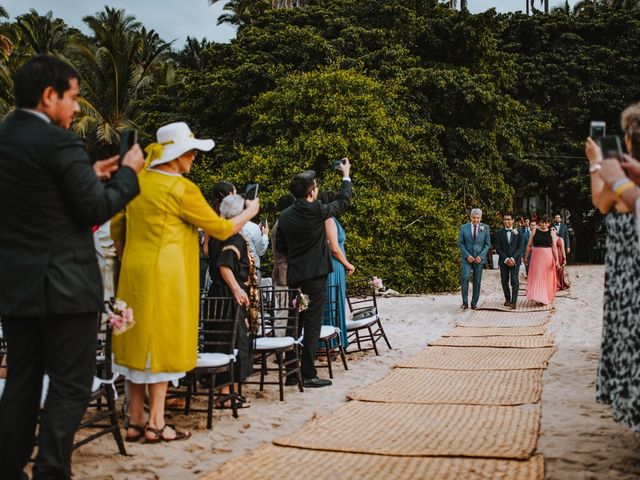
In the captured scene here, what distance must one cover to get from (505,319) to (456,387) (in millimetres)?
6208

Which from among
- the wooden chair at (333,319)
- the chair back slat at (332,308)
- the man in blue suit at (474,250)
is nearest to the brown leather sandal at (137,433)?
the wooden chair at (333,319)

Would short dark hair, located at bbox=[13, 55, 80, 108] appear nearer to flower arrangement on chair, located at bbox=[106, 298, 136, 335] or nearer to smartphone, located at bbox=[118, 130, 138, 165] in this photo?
smartphone, located at bbox=[118, 130, 138, 165]

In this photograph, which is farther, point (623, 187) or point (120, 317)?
point (120, 317)

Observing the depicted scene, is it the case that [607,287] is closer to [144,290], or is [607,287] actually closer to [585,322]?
[144,290]

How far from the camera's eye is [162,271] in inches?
171

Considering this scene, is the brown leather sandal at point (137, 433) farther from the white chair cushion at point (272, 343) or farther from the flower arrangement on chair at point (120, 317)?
the white chair cushion at point (272, 343)

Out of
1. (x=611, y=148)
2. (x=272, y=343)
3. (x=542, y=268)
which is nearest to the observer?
(x=611, y=148)

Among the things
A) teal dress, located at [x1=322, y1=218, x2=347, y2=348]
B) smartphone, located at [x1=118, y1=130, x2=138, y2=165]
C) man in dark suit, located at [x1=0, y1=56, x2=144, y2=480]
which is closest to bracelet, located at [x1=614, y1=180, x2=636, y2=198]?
man in dark suit, located at [x1=0, y1=56, x2=144, y2=480]

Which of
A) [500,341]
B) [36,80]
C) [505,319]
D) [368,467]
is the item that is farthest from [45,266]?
[505,319]

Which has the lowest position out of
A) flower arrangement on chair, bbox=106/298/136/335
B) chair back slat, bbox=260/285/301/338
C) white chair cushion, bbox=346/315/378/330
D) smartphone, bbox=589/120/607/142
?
white chair cushion, bbox=346/315/378/330

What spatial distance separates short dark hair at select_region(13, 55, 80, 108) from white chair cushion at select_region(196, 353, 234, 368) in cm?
252

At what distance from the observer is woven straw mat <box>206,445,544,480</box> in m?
3.91

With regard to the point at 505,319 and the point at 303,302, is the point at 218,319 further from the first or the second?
the point at 505,319

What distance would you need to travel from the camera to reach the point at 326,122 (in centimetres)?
1758
